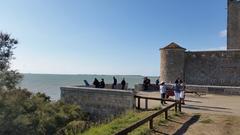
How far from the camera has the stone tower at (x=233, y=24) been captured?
1362 inches

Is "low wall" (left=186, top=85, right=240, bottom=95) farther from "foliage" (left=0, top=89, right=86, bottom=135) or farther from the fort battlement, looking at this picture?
"foliage" (left=0, top=89, right=86, bottom=135)

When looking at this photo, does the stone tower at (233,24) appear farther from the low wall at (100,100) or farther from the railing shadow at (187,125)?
Result: the railing shadow at (187,125)

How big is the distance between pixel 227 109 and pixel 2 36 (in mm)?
19459

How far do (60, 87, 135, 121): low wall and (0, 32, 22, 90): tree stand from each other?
20.9ft

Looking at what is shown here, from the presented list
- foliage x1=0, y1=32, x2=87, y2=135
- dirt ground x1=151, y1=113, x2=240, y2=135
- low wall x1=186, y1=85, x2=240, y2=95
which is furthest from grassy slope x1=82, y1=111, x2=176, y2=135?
low wall x1=186, y1=85, x2=240, y2=95

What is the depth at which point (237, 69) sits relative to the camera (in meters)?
27.2

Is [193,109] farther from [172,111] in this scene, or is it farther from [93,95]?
[93,95]

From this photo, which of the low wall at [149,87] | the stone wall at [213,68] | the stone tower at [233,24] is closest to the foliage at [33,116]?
the low wall at [149,87]

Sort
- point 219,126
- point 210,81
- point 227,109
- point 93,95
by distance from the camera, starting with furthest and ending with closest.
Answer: point 210,81 → point 93,95 → point 227,109 → point 219,126

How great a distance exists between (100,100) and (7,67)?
445 inches

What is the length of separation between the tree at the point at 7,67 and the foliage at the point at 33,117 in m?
2.87

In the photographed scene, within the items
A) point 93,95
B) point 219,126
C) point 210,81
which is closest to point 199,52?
point 210,81

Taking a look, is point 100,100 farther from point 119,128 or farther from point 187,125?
point 187,125

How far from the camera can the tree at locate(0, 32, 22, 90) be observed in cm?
2486
